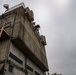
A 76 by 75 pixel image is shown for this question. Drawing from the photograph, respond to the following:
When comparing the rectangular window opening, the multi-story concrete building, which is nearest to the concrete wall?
the multi-story concrete building

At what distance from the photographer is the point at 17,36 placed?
539 inches

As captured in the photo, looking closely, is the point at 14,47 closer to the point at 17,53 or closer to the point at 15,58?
the point at 17,53

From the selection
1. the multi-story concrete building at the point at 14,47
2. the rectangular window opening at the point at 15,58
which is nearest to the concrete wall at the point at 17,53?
the multi-story concrete building at the point at 14,47

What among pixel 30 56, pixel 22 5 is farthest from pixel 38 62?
pixel 22 5

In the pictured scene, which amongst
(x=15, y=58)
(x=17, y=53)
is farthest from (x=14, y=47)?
(x=15, y=58)

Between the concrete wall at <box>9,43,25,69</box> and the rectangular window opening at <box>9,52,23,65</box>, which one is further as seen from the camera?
the concrete wall at <box>9,43,25,69</box>

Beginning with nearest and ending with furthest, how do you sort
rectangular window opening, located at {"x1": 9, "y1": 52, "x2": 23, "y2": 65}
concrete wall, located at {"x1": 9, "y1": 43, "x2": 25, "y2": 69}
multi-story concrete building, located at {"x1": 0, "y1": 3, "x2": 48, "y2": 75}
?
multi-story concrete building, located at {"x1": 0, "y1": 3, "x2": 48, "y2": 75}
rectangular window opening, located at {"x1": 9, "y1": 52, "x2": 23, "y2": 65}
concrete wall, located at {"x1": 9, "y1": 43, "x2": 25, "y2": 69}

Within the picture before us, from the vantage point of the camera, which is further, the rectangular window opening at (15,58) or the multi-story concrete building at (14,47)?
the rectangular window opening at (15,58)

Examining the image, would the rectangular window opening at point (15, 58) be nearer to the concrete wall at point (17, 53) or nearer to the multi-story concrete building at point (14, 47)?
the multi-story concrete building at point (14, 47)

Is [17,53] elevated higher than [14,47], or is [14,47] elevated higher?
[14,47]

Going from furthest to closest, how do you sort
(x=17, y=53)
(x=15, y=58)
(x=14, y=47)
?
(x=17, y=53) < (x=14, y=47) < (x=15, y=58)

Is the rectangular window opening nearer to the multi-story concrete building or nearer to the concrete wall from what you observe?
the multi-story concrete building

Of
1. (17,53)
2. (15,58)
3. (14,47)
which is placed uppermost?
(14,47)

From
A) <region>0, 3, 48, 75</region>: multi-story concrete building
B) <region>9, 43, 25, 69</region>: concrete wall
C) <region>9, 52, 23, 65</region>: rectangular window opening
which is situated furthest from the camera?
<region>9, 43, 25, 69</region>: concrete wall
